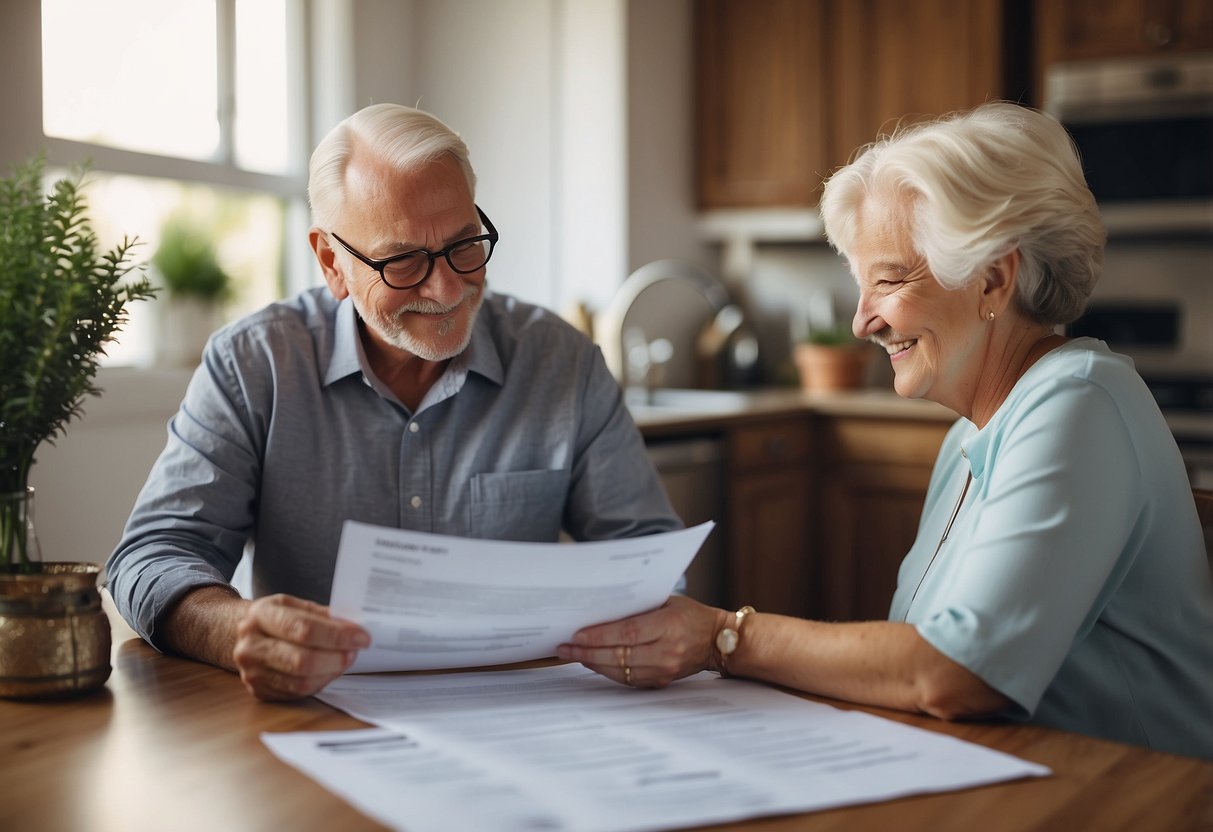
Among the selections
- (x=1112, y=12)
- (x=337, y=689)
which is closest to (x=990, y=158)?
(x=337, y=689)

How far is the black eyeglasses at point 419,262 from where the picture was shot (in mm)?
1519

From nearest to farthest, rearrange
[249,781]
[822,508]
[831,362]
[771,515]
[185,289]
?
[249,781] → [185,289] → [771,515] → [822,508] → [831,362]

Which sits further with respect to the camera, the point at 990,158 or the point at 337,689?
the point at 990,158

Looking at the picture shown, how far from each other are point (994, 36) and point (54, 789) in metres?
3.43

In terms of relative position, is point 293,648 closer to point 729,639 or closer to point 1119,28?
point 729,639

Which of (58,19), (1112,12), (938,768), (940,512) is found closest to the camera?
(938,768)

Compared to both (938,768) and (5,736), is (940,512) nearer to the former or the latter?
(938,768)

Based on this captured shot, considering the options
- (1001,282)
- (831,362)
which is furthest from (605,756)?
(831,362)

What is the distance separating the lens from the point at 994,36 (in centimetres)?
357

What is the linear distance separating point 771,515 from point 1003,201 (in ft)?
7.55

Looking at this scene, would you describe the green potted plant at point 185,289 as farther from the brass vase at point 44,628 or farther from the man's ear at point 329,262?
the brass vase at point 44,628

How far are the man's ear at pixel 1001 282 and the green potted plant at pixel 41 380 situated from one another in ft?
2.89

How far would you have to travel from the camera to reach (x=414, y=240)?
4.97 ft

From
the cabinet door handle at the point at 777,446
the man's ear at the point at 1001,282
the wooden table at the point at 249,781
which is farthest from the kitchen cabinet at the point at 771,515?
the wooden table at the point at 249,781
